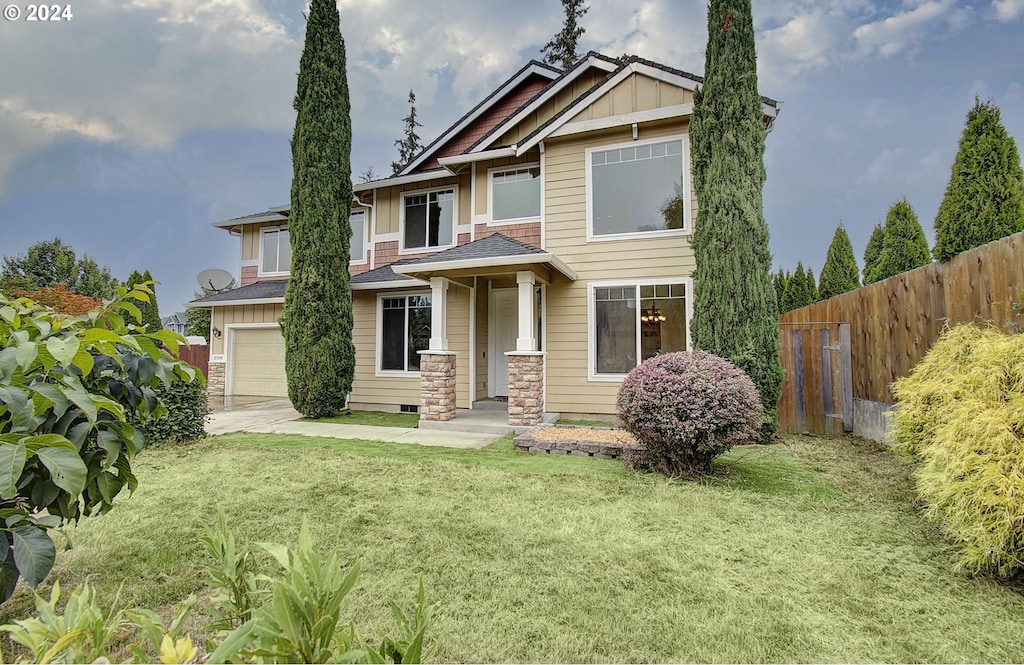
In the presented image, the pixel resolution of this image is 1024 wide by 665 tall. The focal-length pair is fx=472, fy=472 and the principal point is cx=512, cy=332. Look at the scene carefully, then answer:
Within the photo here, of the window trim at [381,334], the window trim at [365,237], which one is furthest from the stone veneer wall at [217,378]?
the window trim at [381,334]

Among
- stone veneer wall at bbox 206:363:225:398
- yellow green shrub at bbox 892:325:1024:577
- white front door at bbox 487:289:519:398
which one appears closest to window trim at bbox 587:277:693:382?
white front door at bbox 487:289:519:398

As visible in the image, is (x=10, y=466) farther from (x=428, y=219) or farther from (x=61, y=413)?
(x=428, y=219)

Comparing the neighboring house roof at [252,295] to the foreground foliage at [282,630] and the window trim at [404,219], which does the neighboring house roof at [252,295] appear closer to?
the window trim at [404,219]

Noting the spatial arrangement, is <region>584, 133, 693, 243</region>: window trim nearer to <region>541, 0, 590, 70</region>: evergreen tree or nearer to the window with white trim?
the window with white trim

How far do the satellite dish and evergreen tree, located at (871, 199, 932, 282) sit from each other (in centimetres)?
1799

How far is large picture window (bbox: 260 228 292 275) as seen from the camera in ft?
43.7

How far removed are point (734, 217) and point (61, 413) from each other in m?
7.99

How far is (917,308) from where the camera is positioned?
594 cm

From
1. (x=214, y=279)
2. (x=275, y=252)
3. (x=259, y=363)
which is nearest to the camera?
(x=259, y=363)

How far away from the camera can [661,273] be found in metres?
8.76

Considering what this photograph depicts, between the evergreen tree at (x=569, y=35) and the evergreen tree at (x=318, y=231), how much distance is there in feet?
43.0

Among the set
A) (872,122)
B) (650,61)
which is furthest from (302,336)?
(872,122)

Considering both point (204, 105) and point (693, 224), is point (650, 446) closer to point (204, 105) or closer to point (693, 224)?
point (693, 224)

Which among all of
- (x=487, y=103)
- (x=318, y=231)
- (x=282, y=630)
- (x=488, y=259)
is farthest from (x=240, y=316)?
(x=282, y=630)
